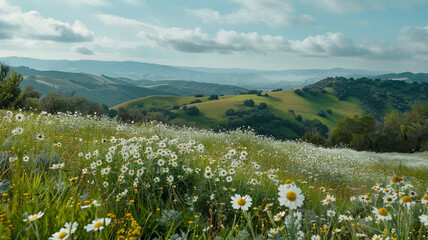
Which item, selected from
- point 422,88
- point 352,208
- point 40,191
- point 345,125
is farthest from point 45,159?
point 422,88

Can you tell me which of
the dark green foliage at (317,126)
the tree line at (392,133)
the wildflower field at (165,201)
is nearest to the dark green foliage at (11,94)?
the wildflower field at (165,201)

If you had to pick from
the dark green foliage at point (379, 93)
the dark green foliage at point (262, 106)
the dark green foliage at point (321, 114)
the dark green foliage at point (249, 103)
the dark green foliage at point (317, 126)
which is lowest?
the dark green foliage at point (317, 126)

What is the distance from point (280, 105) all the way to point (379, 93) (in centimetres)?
6778

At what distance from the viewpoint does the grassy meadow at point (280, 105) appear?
424 feet

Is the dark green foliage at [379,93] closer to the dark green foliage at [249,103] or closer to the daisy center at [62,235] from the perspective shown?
the dark green foliage at [249,103]

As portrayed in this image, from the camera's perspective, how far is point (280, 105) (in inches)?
5699

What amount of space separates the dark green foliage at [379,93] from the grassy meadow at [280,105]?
5797 millimetres

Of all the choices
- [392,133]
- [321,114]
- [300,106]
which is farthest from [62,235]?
[300,106]

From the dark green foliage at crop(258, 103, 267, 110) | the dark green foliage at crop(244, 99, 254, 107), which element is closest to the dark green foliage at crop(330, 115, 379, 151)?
the dark green foliage at crop(258, 103, 267, 110)

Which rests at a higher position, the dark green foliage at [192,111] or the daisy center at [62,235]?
the daisy center at [62,235]

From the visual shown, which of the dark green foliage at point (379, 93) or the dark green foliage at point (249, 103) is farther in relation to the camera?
the dark green foliage at point (379, 93)

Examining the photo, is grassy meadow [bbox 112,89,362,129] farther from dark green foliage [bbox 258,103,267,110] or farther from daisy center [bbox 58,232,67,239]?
A: daisy center [bbox 58,232,67,239]

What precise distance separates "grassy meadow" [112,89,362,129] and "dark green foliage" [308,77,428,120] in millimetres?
5797

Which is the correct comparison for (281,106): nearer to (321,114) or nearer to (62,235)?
(321,114)
